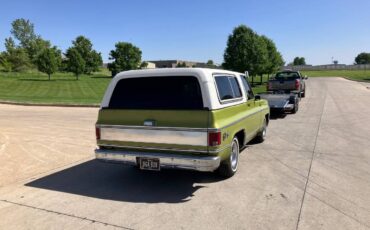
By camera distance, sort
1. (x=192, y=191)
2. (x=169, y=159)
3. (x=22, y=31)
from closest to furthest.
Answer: (x=169, y=159), (x=192, y=191), (x=22, y=31)

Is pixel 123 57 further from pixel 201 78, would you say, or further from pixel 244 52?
pixel 201 78

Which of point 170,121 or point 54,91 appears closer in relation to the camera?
point 170,121

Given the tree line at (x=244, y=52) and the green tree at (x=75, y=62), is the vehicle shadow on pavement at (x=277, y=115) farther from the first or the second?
the green tree at (x=75, y=62)

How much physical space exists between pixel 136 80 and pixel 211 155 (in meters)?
1.83

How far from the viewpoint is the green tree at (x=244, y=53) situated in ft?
127

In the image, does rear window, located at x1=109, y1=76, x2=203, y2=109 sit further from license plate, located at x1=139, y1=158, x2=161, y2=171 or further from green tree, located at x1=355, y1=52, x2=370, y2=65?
green tree, located at x1=355, y1=52, x2=370, y2=65

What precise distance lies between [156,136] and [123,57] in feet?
224

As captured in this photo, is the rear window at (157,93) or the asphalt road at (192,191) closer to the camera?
the asphalt road at (192,191)

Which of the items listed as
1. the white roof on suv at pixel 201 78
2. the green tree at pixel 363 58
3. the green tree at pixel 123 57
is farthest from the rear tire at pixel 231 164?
the green tree at pixel 363 58

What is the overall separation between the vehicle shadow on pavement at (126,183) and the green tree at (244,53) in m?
33.6

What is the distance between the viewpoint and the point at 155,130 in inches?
208

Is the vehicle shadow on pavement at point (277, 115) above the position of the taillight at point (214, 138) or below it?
below

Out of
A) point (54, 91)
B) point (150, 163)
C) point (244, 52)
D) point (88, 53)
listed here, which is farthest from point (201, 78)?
point (88, 53)

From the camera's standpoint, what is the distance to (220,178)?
5949 millimetres
